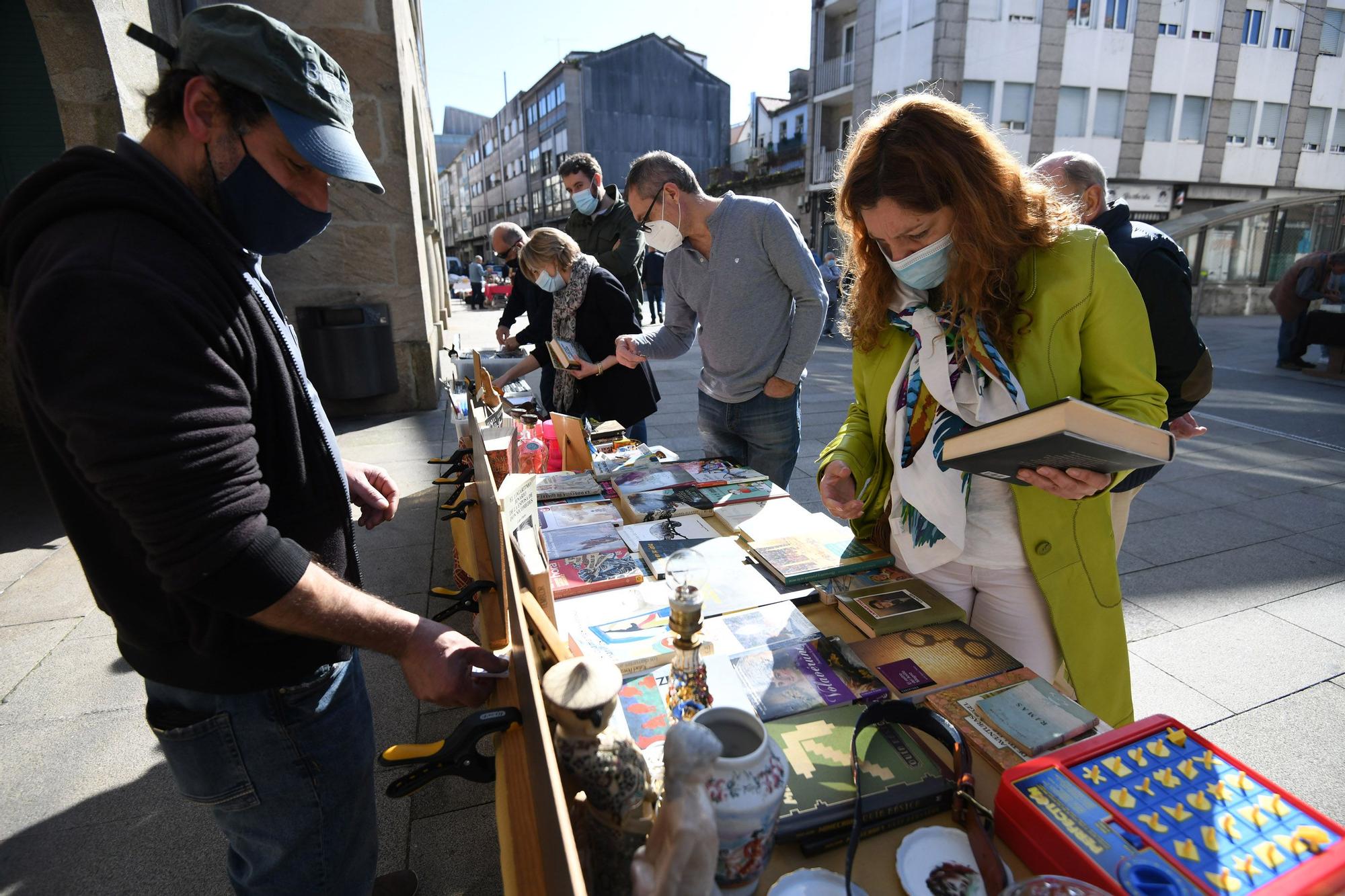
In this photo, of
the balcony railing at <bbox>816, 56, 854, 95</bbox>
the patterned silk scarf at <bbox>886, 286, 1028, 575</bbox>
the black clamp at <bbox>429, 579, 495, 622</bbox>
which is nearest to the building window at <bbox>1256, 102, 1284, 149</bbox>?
the balcony railing at <bbox>816, 56, 854, 95</bbox>

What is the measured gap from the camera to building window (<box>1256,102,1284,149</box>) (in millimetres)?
21375

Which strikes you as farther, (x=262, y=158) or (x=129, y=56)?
(x=129, y=56)

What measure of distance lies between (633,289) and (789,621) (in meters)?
4.13

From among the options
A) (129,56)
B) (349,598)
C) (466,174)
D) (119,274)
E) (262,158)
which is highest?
(466,174)

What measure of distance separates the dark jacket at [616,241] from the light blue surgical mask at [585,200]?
0.19ft

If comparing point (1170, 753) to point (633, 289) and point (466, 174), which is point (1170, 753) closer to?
point (633, 289)

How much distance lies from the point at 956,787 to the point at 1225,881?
12.8 inches

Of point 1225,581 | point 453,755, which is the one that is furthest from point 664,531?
point 1225,581

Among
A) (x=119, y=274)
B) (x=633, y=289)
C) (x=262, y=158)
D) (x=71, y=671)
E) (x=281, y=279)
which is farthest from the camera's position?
(x=281, y=279)

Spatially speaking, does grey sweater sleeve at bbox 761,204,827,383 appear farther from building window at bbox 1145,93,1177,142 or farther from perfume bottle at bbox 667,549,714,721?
building window at bbox 1145,93,1177,142

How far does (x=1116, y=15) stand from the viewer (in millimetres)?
20250

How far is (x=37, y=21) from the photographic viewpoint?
3.84 m

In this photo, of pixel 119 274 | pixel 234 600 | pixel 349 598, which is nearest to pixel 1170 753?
pixel 349 598

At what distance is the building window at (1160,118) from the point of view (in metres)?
20.9
